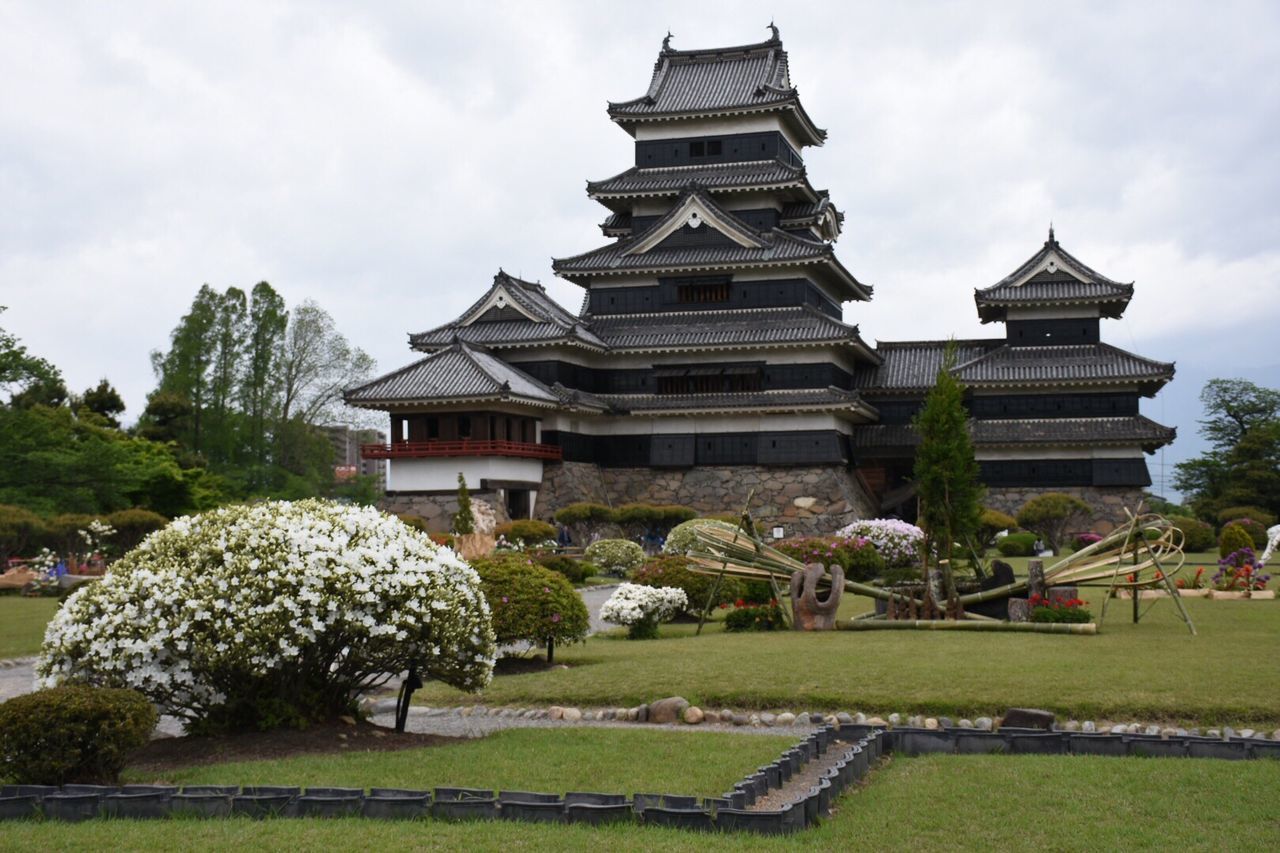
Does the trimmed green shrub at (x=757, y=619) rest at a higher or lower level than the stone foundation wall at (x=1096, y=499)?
lower

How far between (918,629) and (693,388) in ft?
99.1

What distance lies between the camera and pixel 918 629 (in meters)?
20.5

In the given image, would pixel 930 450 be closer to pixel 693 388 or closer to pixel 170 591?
pixel 170 591

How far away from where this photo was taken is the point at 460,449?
44844 mm

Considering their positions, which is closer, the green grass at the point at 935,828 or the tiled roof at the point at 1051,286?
the green grass at the point at 935,828

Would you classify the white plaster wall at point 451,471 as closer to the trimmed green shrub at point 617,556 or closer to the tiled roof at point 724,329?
the tiled roof at point 724,329

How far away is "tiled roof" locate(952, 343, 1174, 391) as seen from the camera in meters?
47.9

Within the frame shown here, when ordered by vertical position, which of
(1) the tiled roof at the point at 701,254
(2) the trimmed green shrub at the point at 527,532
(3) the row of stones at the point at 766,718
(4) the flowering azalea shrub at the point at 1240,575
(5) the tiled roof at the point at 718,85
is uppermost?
(5) the tiled roof at the point at 718,85

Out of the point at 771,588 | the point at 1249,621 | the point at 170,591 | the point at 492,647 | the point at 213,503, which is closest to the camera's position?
the point at 170,591

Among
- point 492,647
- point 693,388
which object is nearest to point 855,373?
point 693,388

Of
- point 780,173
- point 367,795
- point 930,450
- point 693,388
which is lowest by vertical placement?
point 367,795

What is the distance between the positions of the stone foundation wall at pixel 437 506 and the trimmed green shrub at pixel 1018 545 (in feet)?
57.1

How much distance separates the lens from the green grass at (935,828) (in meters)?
8.08

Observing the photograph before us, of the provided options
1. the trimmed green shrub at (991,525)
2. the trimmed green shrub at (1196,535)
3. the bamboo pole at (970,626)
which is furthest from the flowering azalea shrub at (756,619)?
the trimmed green shrub at (1196,535)
